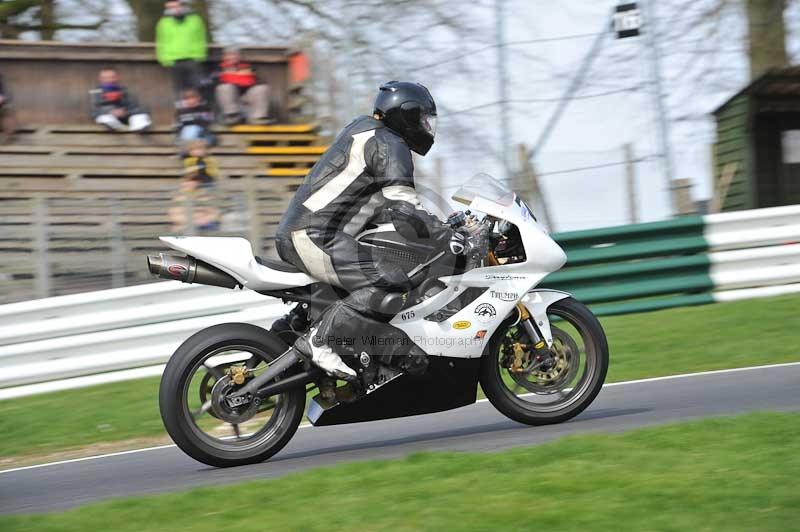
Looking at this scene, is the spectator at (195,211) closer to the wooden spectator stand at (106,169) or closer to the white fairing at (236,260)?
the wooden spectator stand at (106,169)

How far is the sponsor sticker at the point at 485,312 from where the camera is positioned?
247 inches

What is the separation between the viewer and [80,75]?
53.8ft

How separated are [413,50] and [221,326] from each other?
8.28 metres

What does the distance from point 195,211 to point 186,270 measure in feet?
19.5

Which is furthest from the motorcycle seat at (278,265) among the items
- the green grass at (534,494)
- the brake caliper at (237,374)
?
the green grass at (534,494)

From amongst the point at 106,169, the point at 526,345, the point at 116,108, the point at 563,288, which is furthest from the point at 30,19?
the point at 526,345

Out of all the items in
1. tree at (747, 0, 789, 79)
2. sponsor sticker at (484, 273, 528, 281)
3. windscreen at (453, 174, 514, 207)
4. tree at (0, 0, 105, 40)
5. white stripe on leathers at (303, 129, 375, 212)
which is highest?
tree at (0, 0, 105, 40)

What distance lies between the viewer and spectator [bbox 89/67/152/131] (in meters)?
15.1

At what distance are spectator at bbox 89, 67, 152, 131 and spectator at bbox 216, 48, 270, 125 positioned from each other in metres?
1.06

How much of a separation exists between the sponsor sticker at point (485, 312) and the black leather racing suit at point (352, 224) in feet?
1.37

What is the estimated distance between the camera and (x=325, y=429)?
7.55 metres

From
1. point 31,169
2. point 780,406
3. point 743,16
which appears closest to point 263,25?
point 31,169

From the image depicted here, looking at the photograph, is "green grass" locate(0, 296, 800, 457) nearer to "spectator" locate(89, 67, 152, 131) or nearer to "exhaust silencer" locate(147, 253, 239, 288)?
"exhaust silencer" locate(147, 253, 239, 288)

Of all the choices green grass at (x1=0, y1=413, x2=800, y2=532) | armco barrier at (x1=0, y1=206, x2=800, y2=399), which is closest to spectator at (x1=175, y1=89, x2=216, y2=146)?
armco barrier at (x1=0, y1=206, x2=800, y2=399)
